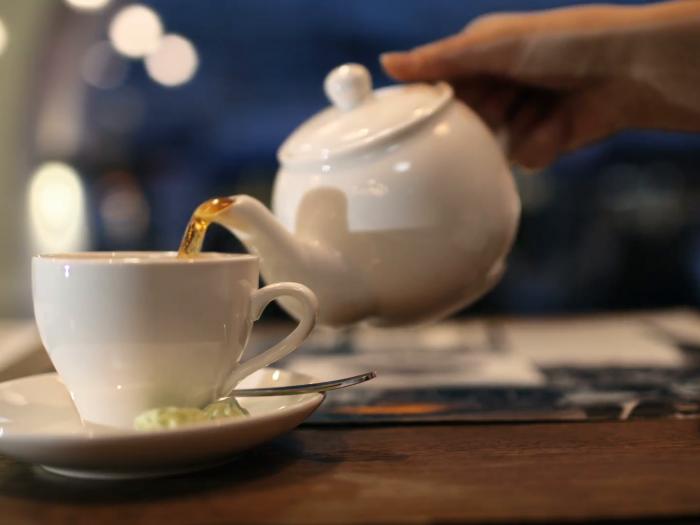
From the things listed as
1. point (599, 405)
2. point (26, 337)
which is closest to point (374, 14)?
point (26, 337)

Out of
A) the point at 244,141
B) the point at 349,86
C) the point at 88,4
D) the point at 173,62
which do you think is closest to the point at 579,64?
the point at 349,86

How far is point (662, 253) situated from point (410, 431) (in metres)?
1.11

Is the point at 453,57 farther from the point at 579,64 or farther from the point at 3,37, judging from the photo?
the point at 3,37

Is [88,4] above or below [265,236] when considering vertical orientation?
above

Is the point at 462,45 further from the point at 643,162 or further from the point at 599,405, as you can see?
the point at 643,162

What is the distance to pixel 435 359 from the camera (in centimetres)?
86

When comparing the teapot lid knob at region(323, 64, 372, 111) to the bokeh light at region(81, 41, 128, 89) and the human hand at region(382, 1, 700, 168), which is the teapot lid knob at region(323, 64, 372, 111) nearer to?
the human hand at region(382, 1, 700, 168)

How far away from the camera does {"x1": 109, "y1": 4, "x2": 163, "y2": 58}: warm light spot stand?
153 centimetres

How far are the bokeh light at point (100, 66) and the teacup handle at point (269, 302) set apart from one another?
3.81 ft

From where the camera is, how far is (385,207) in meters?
0.61

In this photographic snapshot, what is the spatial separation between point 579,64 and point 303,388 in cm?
48

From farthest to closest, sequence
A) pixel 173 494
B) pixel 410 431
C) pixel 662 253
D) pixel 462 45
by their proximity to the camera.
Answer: pixel 662 253, pixel 462 45, pixel 410 431, pixel 173 494

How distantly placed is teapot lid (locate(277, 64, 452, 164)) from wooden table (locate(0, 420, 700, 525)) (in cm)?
22

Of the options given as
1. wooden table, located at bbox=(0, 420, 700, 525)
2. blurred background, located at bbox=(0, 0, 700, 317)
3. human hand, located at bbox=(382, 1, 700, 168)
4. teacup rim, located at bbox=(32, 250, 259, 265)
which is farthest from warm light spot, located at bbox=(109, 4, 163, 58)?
wooden table, located at bbox=(0, 420, 700, 525)
